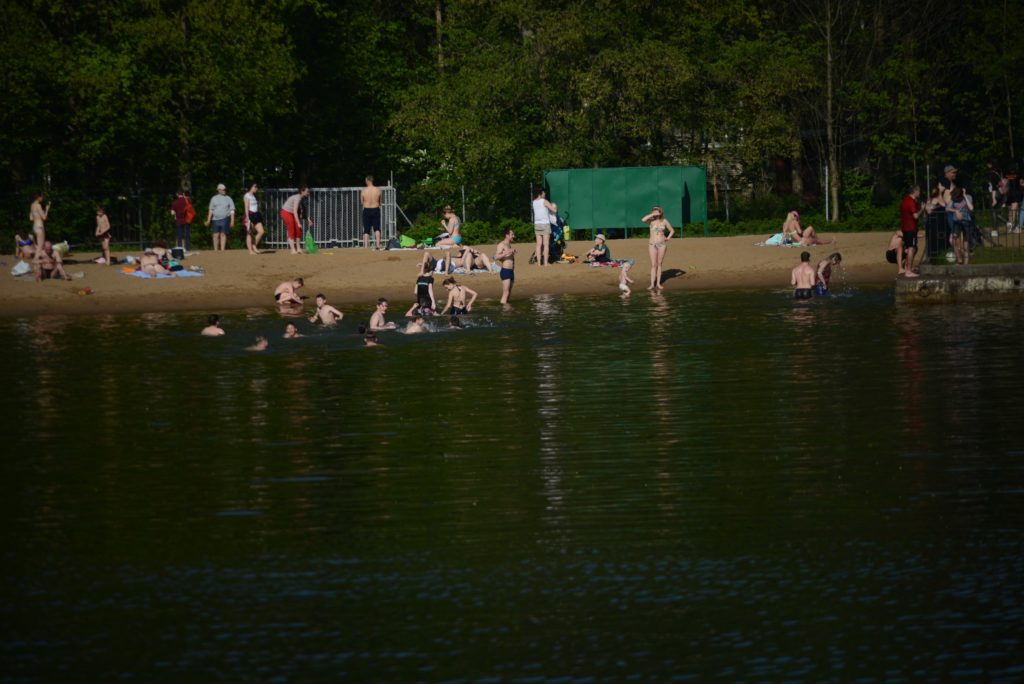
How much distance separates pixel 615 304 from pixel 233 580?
20.7 meters

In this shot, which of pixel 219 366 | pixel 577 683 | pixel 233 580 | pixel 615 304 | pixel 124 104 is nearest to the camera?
pixel 577 683

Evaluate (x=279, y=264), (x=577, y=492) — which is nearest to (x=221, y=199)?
(x=279, y=264)

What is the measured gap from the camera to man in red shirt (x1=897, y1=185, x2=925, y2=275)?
3128cm

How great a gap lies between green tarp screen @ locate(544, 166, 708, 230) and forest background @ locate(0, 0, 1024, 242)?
2.31 m

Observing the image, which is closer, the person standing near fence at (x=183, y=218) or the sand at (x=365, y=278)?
the sand at (x=365, y=278)

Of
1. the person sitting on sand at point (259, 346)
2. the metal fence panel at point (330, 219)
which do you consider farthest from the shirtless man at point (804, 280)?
the metal fence panel at point (330, 219)

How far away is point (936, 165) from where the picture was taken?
49094 mm

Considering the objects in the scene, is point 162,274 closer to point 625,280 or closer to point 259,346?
point 625,280

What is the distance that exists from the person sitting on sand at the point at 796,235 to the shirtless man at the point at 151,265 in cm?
1482

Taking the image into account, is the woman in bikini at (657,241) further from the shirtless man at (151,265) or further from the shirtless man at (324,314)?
the shirtless man at (151,265)

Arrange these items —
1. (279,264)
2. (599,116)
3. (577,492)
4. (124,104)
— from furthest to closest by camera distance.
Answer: (599,116), (124,104), (279,264), (577,492)

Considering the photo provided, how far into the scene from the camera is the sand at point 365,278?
33.8 meters

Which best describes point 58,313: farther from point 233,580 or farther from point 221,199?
point 233,580

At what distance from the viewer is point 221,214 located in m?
39.2
